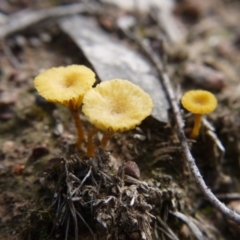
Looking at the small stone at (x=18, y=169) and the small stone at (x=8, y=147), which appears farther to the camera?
the small stone at (x=8, y=147)

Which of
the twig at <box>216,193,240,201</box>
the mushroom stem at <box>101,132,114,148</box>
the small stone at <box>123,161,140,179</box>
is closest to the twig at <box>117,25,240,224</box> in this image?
the small stone at <box>123,161,140,179</box>

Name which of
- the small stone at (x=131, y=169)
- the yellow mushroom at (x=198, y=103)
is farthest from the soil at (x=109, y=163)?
the yellow mushroom at (x=198, y=103)

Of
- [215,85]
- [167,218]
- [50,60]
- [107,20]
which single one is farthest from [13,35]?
[167,218]

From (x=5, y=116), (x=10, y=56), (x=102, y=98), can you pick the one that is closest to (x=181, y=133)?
(x=102, y=98)

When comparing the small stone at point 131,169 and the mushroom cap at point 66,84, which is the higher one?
the mushroom cap at point 66,84

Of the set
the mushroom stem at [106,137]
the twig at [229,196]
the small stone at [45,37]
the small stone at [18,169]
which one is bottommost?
the small stone at [18,169]

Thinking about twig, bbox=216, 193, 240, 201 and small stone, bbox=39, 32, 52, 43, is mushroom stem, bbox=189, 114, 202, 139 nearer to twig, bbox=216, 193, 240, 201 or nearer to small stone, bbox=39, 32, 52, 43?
twig, bbox=216, 193, 240, 201

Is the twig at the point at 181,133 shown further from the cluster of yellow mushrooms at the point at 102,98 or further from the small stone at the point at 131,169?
the small stone at the point at 131,169

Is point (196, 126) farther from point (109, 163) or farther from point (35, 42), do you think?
point (35, 42)
